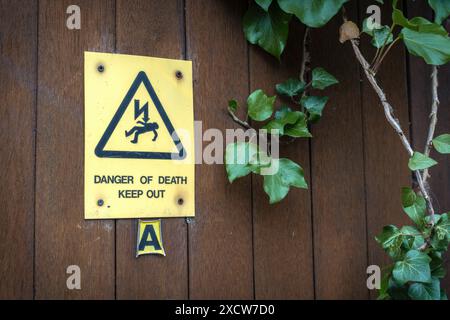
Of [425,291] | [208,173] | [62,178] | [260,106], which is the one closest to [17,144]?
[62,178]

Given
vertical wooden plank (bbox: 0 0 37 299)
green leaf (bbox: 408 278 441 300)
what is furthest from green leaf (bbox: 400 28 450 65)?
vertical wooden plank (bbox: 0 0 37 299)

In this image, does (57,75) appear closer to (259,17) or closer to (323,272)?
(259,17)

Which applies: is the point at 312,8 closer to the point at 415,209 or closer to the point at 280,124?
the point at 280,124

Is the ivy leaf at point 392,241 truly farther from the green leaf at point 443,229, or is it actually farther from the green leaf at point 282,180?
the green leaf at point 282,180

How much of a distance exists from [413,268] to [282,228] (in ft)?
0.89

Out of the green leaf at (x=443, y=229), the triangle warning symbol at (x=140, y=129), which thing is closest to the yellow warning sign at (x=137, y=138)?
the triangle warning symbol at (x=140, y=129)

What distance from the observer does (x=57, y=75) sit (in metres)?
1.13

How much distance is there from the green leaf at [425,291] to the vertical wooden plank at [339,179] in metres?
0.14

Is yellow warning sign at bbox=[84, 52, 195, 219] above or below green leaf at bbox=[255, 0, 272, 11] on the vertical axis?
below

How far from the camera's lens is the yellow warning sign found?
1138 millimetres

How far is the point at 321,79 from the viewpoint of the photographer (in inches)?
50.5

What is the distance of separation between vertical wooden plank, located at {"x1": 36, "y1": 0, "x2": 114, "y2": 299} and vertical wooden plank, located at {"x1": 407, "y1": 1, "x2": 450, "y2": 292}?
75cm

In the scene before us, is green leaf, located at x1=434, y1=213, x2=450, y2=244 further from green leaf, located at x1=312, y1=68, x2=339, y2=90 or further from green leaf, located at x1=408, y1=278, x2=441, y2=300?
green leaf, located at x1=312, y1=68, x2=339, y2=90
